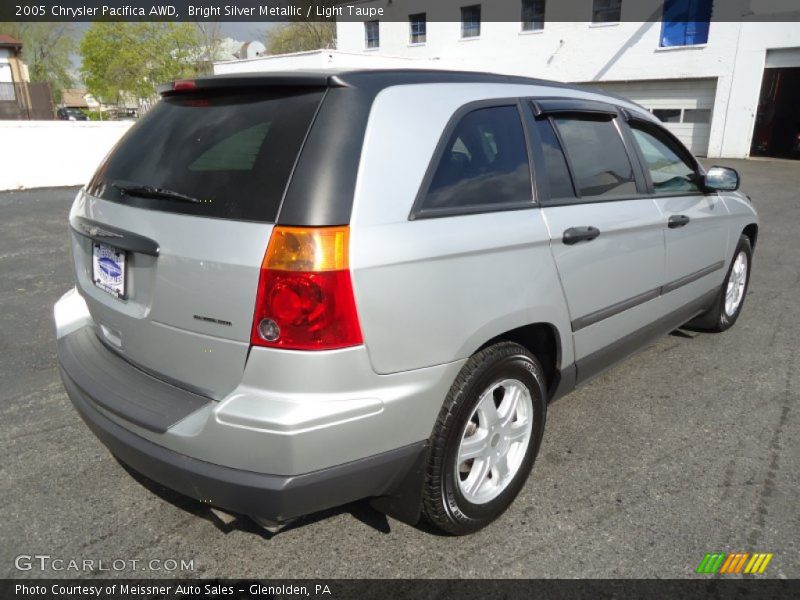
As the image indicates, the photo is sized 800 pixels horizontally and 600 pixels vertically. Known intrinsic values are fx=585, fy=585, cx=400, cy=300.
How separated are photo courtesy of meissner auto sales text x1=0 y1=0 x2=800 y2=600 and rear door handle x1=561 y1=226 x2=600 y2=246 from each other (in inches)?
1.0

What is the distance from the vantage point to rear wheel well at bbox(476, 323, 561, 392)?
248cm

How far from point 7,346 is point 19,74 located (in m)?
36.9

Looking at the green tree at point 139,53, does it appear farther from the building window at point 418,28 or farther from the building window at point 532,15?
the building window at point 532,15

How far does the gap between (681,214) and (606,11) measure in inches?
896

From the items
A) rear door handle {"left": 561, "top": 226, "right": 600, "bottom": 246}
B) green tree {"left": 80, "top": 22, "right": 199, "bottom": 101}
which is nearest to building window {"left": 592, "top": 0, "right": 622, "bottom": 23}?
green tree {"left": 80, "top": 22, "right": 199, "bottom": 101}

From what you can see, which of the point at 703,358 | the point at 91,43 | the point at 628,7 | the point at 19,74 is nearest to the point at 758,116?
the point at 628,7

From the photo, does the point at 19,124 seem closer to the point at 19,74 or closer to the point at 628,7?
the point at 628,7

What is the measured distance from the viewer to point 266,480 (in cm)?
181

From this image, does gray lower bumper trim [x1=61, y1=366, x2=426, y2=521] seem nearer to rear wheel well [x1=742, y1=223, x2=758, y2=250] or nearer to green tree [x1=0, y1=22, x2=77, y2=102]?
rear wheel well [x1=742, y1=223, x2=758, y2=250]

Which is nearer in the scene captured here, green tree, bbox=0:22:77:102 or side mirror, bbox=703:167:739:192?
side mirror, bbox=703:167:739:192

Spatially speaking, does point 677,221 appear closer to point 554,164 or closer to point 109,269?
point 554,164

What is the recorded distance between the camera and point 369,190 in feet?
6.10

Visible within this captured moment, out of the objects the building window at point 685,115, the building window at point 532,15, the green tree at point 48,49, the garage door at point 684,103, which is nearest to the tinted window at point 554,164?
the garage door at point 684,103

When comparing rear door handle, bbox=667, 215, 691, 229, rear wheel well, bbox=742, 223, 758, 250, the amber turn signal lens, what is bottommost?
rear wheel well, bbox=742, 223, 758, 250
